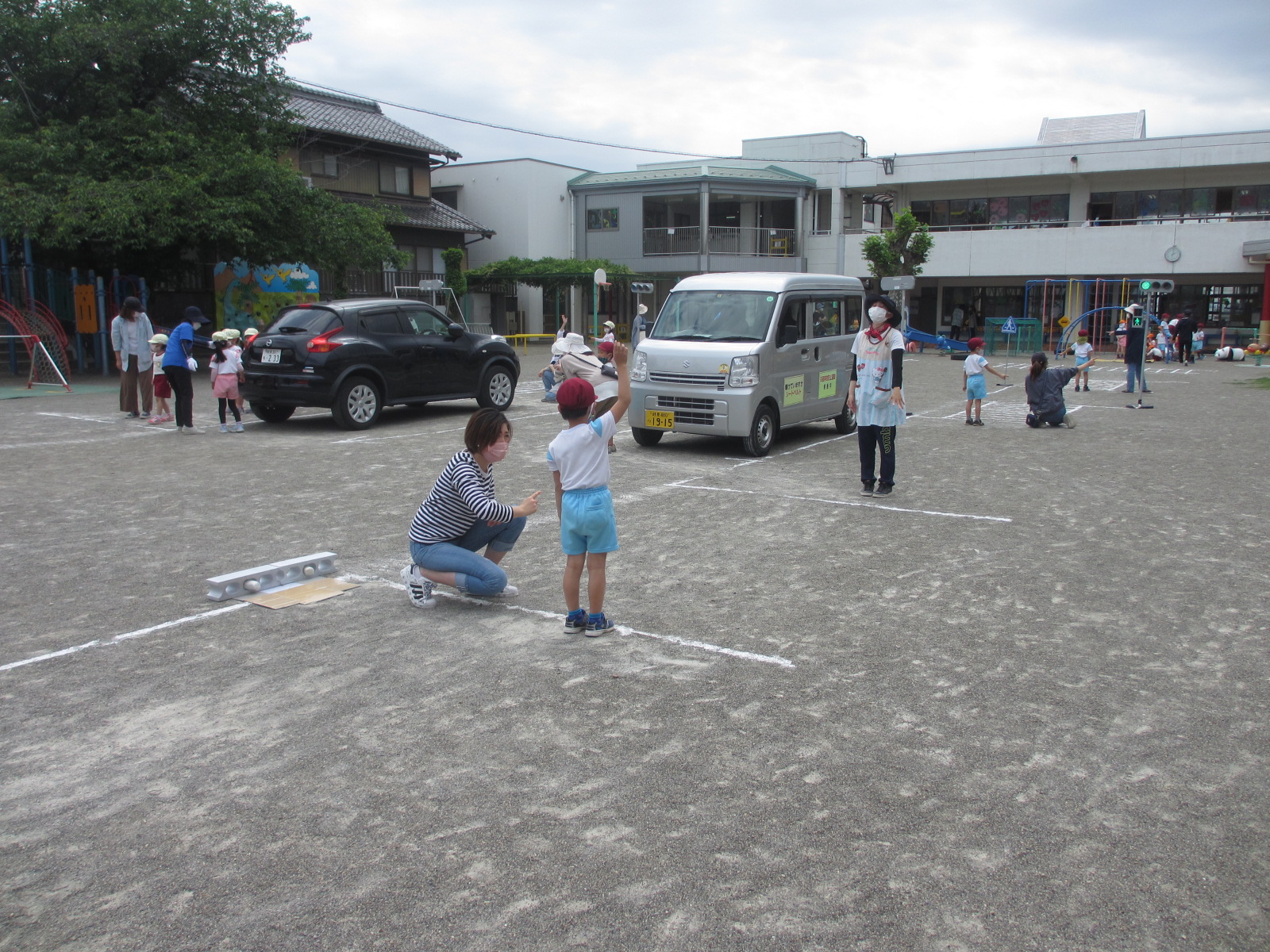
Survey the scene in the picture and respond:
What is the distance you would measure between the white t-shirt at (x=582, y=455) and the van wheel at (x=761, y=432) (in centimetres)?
625

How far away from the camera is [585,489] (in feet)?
17.2

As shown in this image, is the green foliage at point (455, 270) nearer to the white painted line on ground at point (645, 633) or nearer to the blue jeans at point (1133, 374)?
the blue jeans at point (1133, 374)

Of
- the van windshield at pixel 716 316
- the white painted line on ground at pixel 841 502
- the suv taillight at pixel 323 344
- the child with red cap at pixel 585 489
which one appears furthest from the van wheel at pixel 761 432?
the child with red cap at pixel 585 489

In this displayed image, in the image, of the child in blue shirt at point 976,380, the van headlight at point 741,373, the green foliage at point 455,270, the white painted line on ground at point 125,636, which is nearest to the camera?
the white painted line on ground at point 125,636

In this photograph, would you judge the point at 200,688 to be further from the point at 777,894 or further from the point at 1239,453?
the point at 1239,453

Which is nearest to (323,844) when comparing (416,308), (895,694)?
(895,694)

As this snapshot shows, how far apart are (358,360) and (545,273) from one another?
2688 centimetres

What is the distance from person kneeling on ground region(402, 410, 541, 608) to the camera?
5617mm

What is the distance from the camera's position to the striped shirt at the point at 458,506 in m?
5.59

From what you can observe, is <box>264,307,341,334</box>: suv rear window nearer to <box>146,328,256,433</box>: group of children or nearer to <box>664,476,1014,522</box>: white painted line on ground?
<box>146,328,256,433</box>: group of children

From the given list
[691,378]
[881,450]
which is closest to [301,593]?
[881,450]

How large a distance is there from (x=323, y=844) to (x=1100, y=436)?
1314 centimetres

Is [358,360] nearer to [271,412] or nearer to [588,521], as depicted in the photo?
[271,412]

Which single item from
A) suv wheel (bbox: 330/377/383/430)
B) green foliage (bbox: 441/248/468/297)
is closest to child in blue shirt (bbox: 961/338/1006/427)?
suv wheel (bbox: 330/377/383/430)
